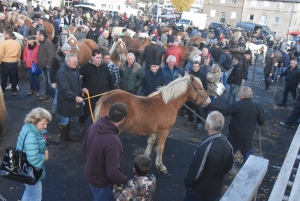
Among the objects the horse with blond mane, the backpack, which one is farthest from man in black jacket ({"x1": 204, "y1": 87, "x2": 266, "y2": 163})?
the backpack

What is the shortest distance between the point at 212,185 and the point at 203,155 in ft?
1.41

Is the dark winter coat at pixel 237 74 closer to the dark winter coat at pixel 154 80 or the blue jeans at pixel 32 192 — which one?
the dark winter coat at pixel 154 80

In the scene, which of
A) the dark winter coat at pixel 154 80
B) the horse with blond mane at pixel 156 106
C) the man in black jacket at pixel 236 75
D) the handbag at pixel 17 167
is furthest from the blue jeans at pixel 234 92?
the handbag at pixel 17 167

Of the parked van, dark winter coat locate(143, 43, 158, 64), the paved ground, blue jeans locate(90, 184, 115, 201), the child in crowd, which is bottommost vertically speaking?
the paved ground

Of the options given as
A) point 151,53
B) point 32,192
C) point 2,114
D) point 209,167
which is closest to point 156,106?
point 209,167

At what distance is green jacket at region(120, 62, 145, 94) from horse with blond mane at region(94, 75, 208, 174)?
5.68 feet

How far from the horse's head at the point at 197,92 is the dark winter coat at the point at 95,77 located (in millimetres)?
1871

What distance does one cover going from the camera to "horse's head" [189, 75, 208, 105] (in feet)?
17.1

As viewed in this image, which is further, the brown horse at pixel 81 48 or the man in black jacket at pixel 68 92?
the brown horse at pixel 81 48

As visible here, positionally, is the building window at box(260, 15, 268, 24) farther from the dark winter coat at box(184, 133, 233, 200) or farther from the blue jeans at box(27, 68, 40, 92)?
the dark winter coat at box(184, 133, 233, 200)

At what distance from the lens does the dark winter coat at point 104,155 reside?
2.75m

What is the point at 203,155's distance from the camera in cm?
310

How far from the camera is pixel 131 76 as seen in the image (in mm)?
6773

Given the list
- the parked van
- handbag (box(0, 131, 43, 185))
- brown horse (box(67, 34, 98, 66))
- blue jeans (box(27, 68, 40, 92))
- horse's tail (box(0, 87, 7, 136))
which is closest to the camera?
handbag (box(0, 131, 43, 185))
